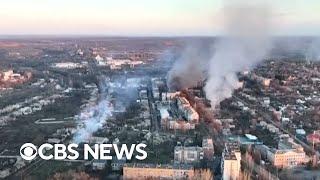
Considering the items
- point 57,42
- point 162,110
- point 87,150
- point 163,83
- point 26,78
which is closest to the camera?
point 87,150

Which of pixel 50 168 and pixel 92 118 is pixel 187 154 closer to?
pixel 50 168

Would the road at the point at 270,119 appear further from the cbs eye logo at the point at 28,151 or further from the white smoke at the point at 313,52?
the white smoke at the point at 313,52

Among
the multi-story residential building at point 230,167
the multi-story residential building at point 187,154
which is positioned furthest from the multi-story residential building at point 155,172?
the multi-story residential building at point 187,154

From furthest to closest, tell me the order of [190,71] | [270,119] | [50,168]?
[190,71] < [270,119] < [50,168]

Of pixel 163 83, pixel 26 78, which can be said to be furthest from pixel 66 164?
pixel 26 78

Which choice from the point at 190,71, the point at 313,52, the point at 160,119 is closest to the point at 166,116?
the point at 160,119

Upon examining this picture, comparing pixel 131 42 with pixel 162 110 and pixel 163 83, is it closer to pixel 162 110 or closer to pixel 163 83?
pixel 163 83
